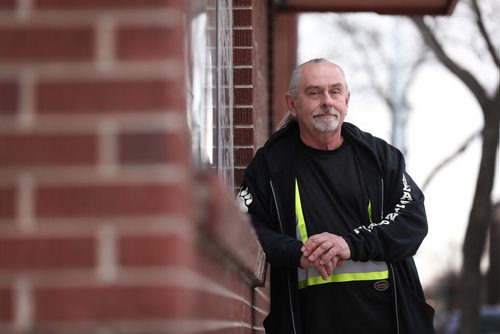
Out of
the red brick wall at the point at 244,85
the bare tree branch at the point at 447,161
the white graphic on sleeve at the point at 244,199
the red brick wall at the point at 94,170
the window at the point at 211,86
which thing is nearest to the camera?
the red brick wall at the point at 94,170

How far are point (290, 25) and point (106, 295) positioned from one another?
9005 mm

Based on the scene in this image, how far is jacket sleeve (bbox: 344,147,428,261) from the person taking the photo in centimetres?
520

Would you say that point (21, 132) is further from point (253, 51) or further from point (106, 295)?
point (253, 51)

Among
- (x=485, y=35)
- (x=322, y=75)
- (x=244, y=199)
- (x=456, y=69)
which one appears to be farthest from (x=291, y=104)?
(x=485, y=35)

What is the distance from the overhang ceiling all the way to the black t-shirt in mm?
4367

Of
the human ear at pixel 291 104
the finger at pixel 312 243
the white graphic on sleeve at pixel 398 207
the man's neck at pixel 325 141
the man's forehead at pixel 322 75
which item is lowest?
the finger at pixel 312 243

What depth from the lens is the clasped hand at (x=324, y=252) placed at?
5.11 m

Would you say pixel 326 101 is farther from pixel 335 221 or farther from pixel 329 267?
pixel 329 267

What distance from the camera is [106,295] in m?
2.46

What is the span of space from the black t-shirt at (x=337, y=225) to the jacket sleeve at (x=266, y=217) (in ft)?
0.46

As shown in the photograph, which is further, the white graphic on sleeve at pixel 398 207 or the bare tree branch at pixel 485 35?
the bare tree branch at pixel 485 35

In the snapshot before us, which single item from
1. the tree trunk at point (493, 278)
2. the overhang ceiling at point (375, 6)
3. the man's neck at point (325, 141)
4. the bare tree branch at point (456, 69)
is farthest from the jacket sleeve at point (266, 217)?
the tree trunk at point (493, 278)

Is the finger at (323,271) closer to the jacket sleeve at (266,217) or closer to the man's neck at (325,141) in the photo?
the jacket sleeve at (266,217)

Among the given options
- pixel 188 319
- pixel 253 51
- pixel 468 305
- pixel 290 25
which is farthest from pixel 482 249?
pixel 188 319
